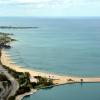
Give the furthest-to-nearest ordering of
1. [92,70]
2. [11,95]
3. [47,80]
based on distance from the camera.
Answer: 1. [92,70]
2. [47,80]
3. [11,95]

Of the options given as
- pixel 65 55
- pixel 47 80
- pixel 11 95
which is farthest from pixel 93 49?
pixel 11 95

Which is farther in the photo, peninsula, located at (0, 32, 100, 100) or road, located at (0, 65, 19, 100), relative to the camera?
peninsula, located at (0, 32, 100, 100)

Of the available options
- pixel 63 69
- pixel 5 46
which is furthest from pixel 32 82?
pixel 5 46

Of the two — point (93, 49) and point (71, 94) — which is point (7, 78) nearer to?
point (71, 94)

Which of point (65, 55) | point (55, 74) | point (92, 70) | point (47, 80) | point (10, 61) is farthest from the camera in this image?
point (65, 55)

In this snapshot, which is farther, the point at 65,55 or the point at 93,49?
the point at 93,49

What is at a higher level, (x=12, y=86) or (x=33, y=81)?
(x=33, y=81)

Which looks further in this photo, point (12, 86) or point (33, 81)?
point (33, 81)

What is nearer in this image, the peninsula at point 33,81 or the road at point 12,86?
the road at point 12,86

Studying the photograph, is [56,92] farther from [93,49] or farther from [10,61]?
[93,49]

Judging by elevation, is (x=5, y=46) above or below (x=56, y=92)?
above
